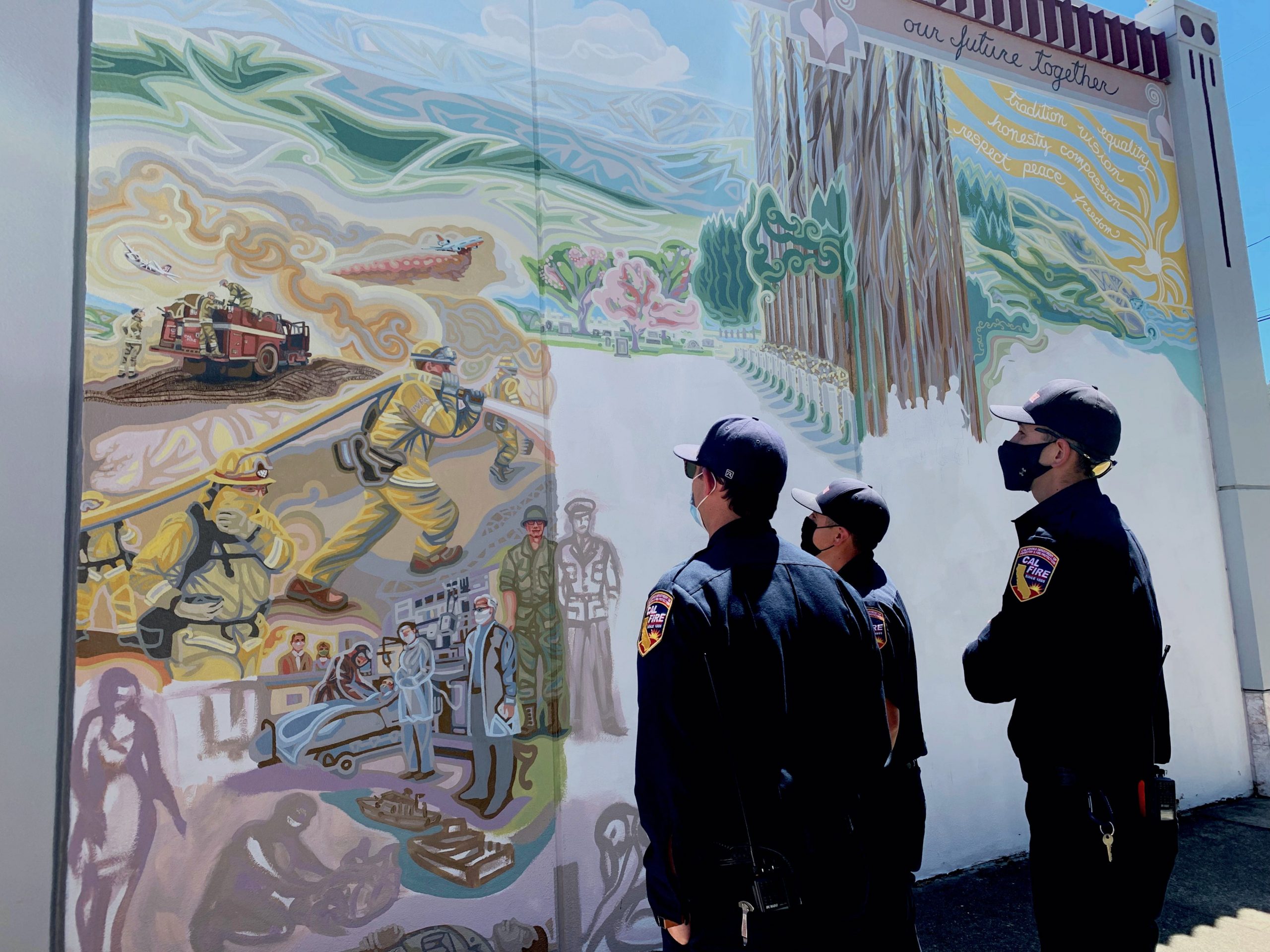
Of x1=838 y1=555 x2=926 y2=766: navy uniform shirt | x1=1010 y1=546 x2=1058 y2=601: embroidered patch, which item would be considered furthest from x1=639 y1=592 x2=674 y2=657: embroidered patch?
x1=1010 y1=546 x2=1058 y2=601: embroidered patch

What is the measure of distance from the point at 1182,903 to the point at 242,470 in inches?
186

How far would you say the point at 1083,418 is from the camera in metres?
2.54

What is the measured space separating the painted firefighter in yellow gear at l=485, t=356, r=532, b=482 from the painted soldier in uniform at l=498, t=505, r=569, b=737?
0.22 meters

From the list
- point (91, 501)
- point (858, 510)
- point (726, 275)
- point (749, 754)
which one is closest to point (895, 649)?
point (858, 510)

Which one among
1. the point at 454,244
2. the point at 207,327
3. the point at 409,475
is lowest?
the point at 409,475

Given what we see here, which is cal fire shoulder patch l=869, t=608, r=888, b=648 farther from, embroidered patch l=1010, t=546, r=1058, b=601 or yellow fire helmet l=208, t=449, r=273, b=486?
yellow fire helmet l=208, t=449, r=273, b=486

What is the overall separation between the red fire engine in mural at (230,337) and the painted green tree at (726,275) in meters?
1.90

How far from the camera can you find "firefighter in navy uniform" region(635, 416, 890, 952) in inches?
72.2

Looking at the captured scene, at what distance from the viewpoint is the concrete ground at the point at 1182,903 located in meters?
3.61

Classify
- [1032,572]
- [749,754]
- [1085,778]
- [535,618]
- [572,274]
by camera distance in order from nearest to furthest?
[749,754] → [1085,778] → [1032,572] → [535,618] → [572,274]

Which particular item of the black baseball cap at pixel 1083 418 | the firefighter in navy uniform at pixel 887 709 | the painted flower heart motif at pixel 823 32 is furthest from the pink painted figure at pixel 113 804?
the painted flower heart motif at pixel 823 32

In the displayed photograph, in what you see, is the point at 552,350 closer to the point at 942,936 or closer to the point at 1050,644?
the point at 1050,644

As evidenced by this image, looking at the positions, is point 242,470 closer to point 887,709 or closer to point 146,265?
point 146,265

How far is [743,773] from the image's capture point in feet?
6.12
